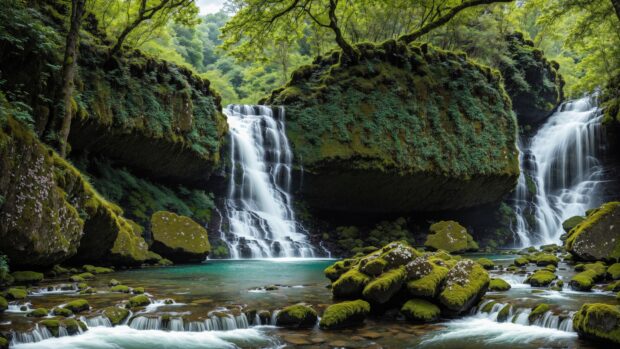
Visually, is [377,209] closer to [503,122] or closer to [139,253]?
[503,122]

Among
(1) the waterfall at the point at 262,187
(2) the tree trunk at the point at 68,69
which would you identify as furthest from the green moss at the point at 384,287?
(1) the waterfall at the point at 262,187

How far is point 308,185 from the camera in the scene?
66.5 feet

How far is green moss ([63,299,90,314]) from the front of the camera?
6.58 m

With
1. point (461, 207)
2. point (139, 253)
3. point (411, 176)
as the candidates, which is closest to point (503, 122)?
point (461, 207)

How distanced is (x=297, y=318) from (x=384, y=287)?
1415mm

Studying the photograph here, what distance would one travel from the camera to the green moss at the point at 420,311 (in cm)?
705

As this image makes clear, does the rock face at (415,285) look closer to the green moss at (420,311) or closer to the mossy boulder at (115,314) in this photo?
the green moss at (420,311)

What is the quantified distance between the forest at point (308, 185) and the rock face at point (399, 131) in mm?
97

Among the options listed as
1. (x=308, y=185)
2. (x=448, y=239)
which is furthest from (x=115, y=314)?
(x=308, y=185)

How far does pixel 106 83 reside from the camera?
606 inches

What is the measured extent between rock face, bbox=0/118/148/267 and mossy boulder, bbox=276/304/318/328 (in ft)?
13.5

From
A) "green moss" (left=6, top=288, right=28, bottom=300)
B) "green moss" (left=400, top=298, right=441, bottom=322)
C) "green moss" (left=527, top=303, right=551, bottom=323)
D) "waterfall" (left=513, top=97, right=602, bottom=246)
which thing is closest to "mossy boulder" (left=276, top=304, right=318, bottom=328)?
"green moss" (left=400, top=298, right=441, bottom=322)

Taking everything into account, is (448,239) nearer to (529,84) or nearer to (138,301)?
(138,301)

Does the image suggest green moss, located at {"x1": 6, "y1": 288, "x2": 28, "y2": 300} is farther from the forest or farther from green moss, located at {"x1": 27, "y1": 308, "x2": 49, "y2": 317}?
green moss, located at {"x1": 27, "y1": 308, "x2": 49, "y2": 317}
